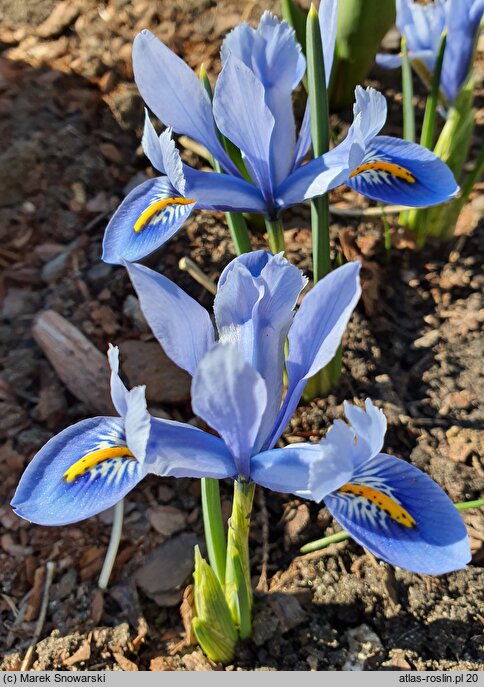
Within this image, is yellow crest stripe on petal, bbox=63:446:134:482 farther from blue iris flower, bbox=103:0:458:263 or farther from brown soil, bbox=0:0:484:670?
brown soil, bbox=0:0:484:670

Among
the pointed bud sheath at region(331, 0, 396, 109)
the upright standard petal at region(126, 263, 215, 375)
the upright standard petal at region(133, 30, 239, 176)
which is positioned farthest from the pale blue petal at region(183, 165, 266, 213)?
the pointed bud sheath at region(331, 0, 396, 109)

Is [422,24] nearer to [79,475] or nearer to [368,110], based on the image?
[368,110]

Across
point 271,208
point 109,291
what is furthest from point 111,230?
point 109,291

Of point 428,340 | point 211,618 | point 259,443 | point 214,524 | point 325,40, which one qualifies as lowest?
point 428,340

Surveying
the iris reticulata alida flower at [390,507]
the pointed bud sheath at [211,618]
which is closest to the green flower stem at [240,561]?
the pointed bud sheath at [211,618]

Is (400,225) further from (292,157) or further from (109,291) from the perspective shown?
(109,291)

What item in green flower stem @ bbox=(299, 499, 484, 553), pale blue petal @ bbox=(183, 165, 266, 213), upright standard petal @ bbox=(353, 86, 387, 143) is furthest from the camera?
green flower stem @ bbox=(299, 499, 484, 553)

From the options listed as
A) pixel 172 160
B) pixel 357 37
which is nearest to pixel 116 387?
pixel 172 160

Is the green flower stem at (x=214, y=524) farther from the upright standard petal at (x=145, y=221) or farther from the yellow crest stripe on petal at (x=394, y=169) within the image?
the yellow crest stripe on petal at (x=394, y=169)
